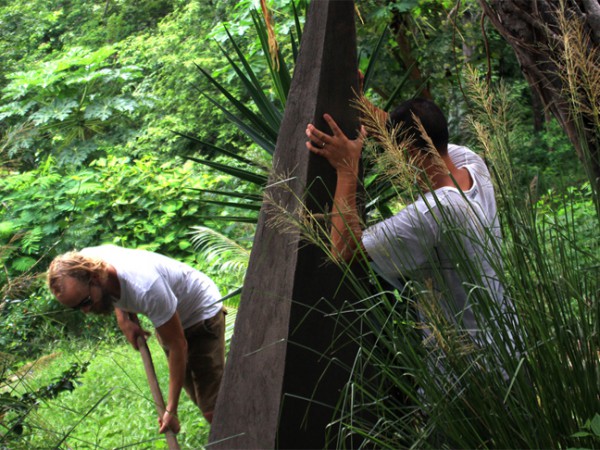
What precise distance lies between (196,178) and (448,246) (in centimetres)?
1089

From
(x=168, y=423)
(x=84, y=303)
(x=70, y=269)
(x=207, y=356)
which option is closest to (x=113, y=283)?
(x=84, y=303)

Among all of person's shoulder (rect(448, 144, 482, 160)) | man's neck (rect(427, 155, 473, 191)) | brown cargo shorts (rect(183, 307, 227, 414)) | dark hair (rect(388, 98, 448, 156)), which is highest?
dark hair (rect(388, 98, 448, 156))

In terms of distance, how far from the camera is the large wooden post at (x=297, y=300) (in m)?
2.69

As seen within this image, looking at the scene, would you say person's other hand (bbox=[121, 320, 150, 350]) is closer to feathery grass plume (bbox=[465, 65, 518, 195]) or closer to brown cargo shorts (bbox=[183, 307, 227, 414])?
brown cargo shorts (bbox=[183, 307, 227, 414])

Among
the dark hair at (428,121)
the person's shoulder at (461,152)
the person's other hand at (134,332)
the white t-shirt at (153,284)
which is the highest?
the dark hair at (428,121)

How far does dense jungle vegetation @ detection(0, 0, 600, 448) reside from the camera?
6.19 feet

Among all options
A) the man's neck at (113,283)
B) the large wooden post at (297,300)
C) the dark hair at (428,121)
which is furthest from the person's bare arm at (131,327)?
the dark hair at (428,121)

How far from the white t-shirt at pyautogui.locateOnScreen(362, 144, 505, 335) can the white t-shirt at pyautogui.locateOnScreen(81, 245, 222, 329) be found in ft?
6.12

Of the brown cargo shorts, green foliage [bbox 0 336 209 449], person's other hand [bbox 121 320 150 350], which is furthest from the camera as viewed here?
green foliage [bbox 0 336 209 449]

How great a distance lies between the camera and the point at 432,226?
2404 millimetres

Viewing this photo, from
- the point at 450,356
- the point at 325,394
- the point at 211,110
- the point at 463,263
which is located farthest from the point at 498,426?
the point at 211,110

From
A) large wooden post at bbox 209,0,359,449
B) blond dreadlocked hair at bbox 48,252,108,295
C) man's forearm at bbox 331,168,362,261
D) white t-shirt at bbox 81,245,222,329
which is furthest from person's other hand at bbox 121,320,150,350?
man's forearm at bbox 331,168,362,261

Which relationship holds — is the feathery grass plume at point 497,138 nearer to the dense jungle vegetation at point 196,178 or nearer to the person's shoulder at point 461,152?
the dense jungle vegetation at point 196,178

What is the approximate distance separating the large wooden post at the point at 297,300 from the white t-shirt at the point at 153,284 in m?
1.30
